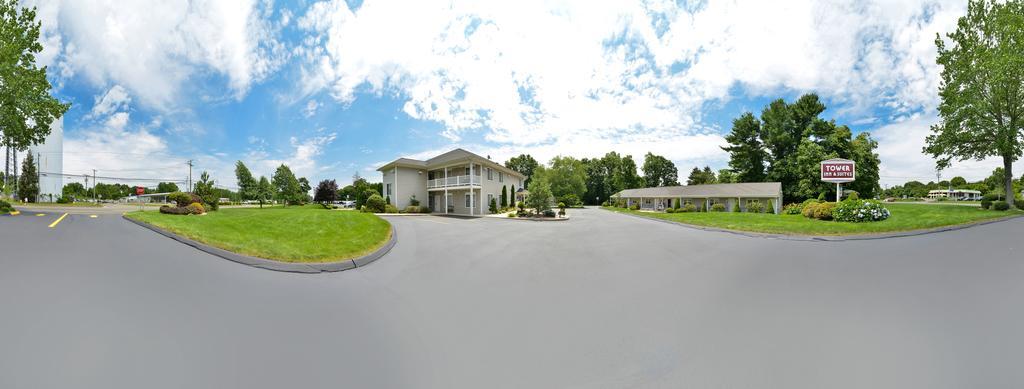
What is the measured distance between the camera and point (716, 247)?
9.60m

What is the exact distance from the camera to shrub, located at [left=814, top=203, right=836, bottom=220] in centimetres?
1697

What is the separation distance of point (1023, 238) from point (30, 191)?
68.6 metres

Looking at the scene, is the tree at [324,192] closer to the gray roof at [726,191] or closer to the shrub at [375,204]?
the shrub at [375,204]

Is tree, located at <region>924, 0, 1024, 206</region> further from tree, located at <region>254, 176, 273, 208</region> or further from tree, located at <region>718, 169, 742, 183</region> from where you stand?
tree, located at <region>254, 176, 273, 208</region>

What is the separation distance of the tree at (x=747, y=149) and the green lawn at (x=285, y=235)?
140ft

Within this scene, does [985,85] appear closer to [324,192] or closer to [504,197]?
[504,197]

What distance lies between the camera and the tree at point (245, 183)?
98.4 ft

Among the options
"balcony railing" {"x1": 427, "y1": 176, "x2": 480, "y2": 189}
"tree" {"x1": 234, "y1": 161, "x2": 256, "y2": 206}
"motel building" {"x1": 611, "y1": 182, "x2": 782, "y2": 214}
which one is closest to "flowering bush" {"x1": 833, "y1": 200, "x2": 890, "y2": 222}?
"motel building" {"x1": 611, "y1": 182, "x2": 782, "y2": 214}

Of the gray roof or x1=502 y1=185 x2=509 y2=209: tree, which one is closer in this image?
x1=502 y1=185 x2=509 y2=209: tree

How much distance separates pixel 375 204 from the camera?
2467 cm

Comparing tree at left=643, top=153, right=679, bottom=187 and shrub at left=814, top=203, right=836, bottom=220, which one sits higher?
tree at left=643, top=153, right=679, bottom=187

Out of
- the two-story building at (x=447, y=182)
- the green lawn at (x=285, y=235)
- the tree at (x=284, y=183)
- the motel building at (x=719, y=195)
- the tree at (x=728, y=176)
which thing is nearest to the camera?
the green lawn at (x=285, y=235)

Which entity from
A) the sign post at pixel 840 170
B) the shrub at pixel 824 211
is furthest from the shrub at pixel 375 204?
the sign post at pixel 840 170

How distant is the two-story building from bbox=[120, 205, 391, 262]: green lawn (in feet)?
48.2
